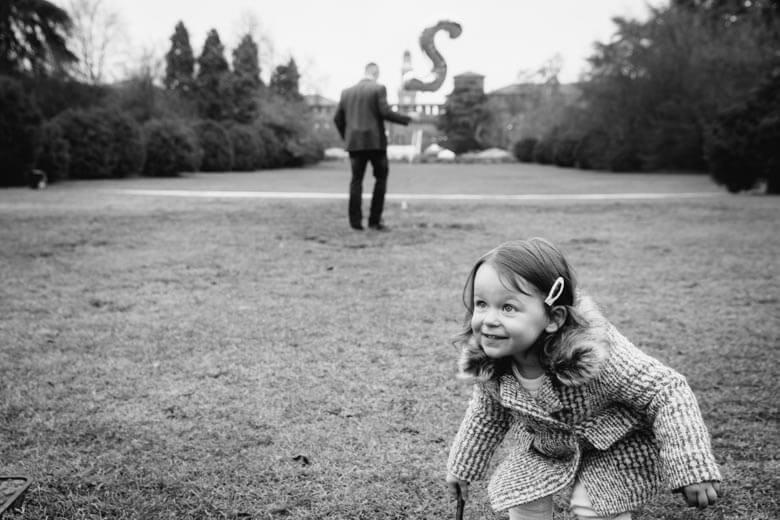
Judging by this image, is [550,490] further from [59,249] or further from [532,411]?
[59,249]

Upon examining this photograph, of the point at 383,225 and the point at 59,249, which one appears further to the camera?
the point at 383,225

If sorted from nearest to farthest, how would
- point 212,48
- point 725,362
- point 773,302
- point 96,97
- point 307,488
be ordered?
point 307,488 < point 725,362 < point 773,302 < point 96,97 < point 212,48

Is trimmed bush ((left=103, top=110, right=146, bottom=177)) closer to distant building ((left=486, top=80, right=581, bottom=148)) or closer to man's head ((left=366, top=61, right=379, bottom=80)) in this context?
man's head ((left=366, top=61, right=379, bottom=80))

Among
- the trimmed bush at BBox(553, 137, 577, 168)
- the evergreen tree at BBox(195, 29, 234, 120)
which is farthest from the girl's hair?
the evergreen tree at BBox(195, 29, 234, 120)

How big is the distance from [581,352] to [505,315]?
0.21 metres

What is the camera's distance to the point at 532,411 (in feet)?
5.58

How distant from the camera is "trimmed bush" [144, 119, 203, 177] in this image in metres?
21.3

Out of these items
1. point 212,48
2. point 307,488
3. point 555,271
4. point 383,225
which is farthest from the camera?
point 212,48

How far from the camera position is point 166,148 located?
21.4 meters

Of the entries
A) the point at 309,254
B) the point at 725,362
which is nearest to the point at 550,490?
the point at 725,362

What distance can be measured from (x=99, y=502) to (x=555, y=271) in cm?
154

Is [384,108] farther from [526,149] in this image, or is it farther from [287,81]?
[287,81]

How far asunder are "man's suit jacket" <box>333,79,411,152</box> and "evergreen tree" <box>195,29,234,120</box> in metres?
37.6

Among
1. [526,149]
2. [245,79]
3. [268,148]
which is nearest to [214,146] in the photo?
[268,148]
